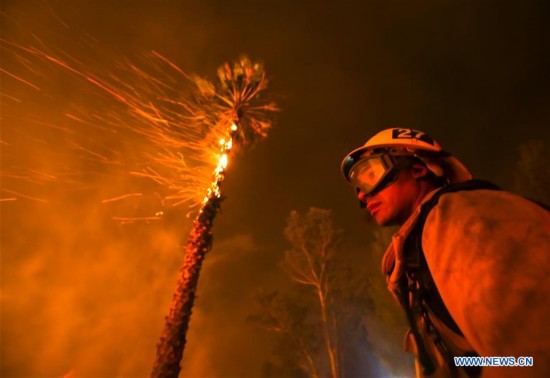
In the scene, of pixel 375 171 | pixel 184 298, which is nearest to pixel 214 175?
pixel 184 298

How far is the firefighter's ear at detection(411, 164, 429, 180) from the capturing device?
2.89 metres

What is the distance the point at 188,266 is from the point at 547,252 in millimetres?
8641

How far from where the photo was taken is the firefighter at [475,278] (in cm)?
130

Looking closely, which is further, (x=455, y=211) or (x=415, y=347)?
(x=415, y=347)

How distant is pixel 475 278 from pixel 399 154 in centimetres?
180

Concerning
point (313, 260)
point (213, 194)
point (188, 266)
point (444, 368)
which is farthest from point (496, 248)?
point (313, 260)

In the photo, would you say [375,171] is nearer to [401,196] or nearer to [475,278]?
[401,196]

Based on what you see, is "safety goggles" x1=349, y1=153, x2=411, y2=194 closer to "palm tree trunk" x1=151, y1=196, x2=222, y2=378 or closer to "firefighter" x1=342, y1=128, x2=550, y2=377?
"firefighter" x1=342, y1=128, x2=550, y2=377

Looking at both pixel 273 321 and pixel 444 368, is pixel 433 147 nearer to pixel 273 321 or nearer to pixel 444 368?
pixel 444 368

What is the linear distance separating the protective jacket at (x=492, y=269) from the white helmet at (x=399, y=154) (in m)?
1.04

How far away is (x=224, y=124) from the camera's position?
13.4 m

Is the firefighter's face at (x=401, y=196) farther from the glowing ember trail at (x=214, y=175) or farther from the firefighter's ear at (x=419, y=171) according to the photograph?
the glowing ember trail at (x=214, y=175)

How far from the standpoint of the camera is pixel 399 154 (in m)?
3.06

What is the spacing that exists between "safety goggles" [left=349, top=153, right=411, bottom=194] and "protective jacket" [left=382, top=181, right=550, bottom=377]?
87 centimetres
